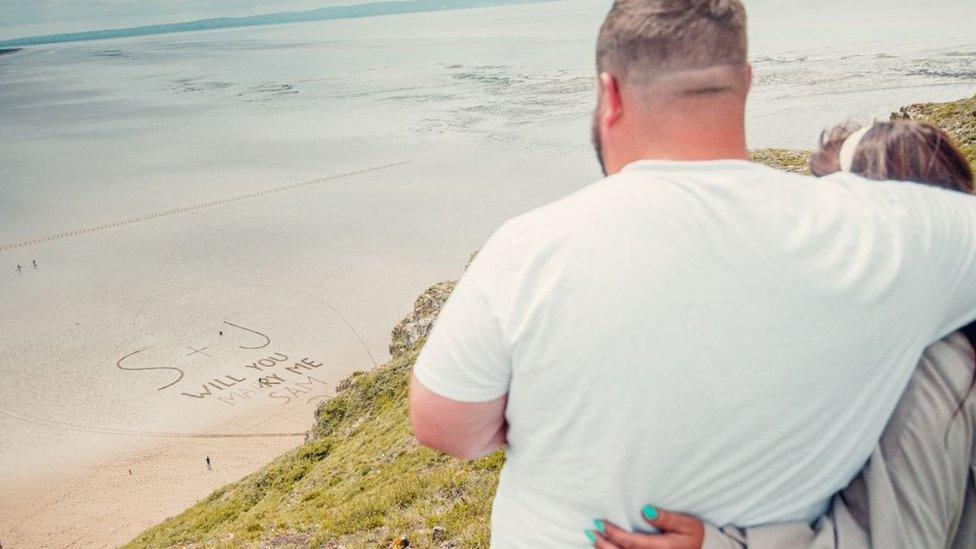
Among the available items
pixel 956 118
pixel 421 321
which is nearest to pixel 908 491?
pixel 421 321

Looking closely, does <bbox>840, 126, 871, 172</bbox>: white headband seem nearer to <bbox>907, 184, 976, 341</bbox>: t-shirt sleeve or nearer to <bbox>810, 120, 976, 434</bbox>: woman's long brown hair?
<bbox>810, 120, 976, 434</bbox>: woman's long brown hair

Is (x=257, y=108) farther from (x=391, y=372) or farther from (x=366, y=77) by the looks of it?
(x=391, y=372)

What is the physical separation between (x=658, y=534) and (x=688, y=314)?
743mm

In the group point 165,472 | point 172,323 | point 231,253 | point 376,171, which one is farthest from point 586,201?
point 376,171

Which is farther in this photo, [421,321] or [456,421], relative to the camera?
[421,321]

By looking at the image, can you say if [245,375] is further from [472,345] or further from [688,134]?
[688,134]

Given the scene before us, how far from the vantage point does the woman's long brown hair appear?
253 centimetres

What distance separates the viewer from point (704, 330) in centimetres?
185

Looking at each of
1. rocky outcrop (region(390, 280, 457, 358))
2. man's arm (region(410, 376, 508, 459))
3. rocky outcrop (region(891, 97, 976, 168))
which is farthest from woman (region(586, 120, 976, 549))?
rocky outcrop (region(891, 97, 976, 168))

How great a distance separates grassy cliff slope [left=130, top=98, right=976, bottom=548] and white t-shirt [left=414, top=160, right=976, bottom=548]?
581 centimetres

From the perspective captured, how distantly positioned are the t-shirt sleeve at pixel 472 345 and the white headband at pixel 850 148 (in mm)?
1560

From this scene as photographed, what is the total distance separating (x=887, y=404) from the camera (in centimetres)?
209

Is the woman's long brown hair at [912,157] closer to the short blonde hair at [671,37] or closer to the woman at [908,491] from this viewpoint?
the woman at [908,491]

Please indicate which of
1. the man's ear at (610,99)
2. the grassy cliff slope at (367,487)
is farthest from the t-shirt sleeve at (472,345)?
the grassy cliff slope at (367,487)
